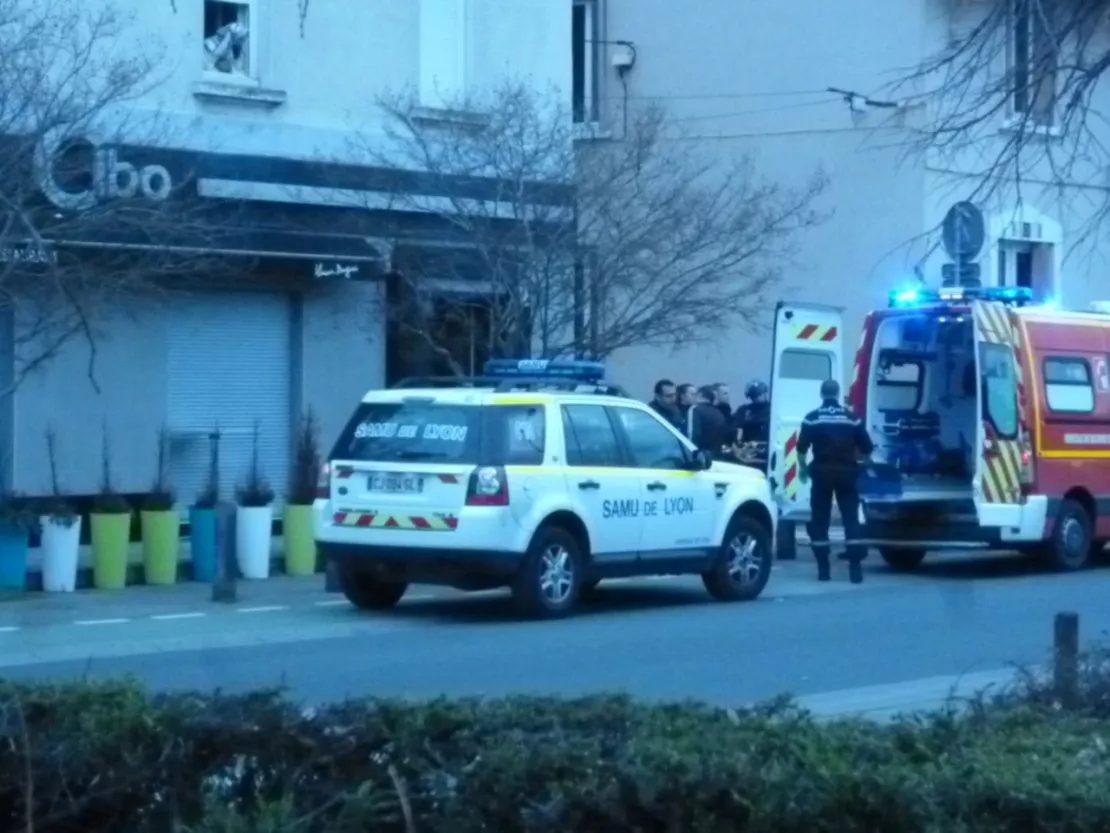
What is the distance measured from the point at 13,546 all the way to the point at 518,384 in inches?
174

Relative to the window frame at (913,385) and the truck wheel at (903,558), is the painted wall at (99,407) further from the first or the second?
the truck wheel at (903,558)

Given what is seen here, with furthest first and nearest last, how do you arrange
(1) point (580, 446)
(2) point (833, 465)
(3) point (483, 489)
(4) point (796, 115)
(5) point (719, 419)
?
(4) point (796, 115) → (5) point (719, 419) → (2) point (833, 465) → (1) point (580, 446) → (3) point (483, 489)

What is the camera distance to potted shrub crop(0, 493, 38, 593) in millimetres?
17234

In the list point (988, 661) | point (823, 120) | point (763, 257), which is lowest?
point (988, 661)

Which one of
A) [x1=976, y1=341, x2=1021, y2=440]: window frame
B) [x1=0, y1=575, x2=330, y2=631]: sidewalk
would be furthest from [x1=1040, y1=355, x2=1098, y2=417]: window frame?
[x1=0, y1=575, x2=330, y2=631]: sidewalk

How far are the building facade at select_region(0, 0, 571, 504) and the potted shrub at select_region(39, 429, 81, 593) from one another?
180 centimetres

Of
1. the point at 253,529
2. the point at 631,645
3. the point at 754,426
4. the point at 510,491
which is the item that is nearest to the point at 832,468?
the point at 754,426

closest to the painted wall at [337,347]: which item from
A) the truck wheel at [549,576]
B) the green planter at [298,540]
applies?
the green planter at [298,540]

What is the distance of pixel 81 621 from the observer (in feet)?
52.6

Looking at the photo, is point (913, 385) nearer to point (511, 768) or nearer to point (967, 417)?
point (967, 417)

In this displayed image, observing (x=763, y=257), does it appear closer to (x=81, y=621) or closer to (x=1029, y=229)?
(x=1029, y=229)

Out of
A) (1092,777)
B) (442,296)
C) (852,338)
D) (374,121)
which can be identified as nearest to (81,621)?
(442,296)

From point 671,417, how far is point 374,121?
14.7ft

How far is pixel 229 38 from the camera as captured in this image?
21.2m
